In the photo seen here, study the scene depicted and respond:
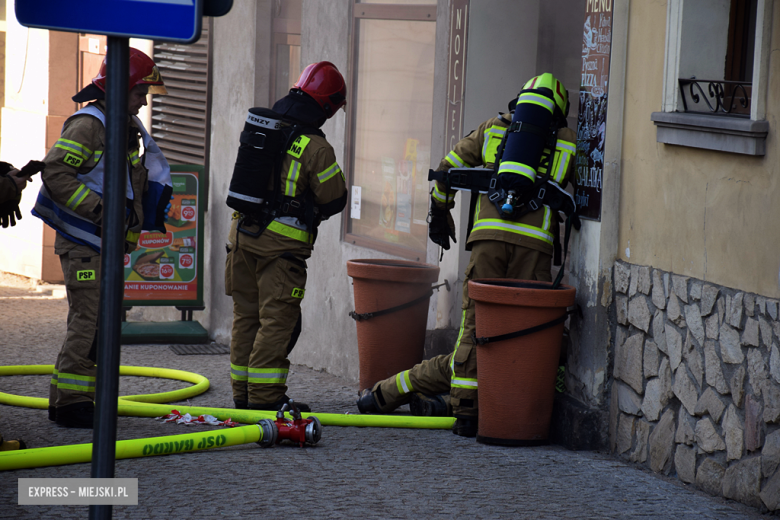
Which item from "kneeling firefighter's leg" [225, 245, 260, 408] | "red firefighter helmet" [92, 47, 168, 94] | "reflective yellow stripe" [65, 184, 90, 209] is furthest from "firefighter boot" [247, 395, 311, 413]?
"red firefighter helmet" [92, 47, 168, 94]

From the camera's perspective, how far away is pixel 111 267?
95.0 inches

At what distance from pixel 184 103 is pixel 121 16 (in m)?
7.59

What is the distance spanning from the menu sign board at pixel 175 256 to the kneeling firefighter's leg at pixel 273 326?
322cm

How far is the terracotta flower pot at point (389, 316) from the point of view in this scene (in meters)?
6.19

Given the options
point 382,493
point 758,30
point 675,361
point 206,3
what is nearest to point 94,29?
point 206,3

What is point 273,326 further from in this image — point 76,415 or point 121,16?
point 121,16

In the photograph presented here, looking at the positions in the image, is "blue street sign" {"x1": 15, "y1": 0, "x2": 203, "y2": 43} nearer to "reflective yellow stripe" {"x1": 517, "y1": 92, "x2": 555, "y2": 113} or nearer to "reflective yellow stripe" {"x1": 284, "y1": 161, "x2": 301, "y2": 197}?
"reflective yellow stripe" {"x1": 517, "y1": 92, "x2": 555, "y2": 113}

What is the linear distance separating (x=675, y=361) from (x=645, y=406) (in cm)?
36

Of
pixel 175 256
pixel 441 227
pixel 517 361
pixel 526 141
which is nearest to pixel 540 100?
pixel 526 141

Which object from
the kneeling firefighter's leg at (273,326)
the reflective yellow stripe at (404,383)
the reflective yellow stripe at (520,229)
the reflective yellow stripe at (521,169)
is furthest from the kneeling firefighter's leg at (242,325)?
the reflective yellow stripe at (521,169)

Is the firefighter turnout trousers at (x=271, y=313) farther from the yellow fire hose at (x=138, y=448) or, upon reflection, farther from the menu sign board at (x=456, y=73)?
the menu sign board at (x=456, y=73)

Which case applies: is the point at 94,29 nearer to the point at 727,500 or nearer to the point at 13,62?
the point at 727,500

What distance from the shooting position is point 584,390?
528 centimetres

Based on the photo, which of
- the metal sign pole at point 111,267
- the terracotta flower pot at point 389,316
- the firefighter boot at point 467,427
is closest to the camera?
the metal sign pole at point 111,267
